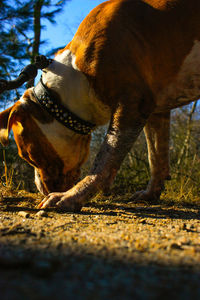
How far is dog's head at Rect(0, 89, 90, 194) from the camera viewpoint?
6.15 feet

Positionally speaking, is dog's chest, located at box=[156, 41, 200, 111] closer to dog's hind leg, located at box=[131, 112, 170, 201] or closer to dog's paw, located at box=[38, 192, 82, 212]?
dog's hind leg, located at box=[131, 112, 170, 201]

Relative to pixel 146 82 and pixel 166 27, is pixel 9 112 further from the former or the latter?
pixel 166 27

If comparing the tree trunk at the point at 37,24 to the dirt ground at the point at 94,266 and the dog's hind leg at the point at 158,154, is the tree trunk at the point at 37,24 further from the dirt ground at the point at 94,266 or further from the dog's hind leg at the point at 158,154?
the dirt ground at the point at 94,266

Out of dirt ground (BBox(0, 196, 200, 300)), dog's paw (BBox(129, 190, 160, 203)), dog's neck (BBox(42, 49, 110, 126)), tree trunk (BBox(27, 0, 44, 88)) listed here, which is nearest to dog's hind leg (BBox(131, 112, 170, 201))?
dog's paw (BBox(129, 190, 160, 203))

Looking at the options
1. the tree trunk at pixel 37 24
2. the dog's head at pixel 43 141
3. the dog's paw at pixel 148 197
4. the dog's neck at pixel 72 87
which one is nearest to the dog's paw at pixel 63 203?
the dog's head at pixel 43 141

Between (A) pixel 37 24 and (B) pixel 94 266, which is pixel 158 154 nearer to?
(B) pixel 94 266

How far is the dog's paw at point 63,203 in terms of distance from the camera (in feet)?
4.70

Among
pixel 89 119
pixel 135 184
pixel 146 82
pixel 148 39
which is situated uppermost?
pixel 148 39

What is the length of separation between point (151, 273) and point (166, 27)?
65.5 inches

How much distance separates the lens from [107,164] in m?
→ 1.52

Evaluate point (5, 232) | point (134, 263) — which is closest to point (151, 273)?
point (134, 263)

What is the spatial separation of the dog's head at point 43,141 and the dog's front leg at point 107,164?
0.45m

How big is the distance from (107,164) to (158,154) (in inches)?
39.3

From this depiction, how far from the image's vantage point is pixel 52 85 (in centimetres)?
183
